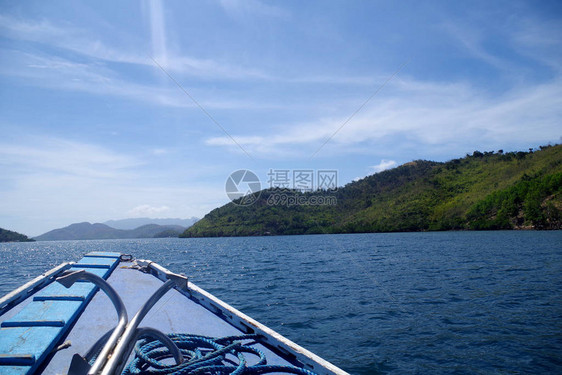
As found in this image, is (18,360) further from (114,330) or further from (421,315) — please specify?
(421,315)

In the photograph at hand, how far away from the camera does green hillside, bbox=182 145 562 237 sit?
7650cm

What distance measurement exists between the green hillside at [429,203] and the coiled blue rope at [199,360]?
81.4 m

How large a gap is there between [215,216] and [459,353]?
500ft

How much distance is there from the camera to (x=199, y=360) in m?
3.18

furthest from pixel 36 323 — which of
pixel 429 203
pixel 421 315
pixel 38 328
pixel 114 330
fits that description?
pixel 429 203

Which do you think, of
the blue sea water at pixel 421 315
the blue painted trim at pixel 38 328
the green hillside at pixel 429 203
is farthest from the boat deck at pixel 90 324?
the green hillside at pixel 429 203

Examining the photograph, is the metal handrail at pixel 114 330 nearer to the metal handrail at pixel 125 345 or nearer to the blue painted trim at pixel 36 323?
the metal handrail at pixel 125 345

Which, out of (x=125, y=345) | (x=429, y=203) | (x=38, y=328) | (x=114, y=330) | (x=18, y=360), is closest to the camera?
(x=125, y=345)

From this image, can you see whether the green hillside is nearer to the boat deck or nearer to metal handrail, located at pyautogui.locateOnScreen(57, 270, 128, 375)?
the boat deck

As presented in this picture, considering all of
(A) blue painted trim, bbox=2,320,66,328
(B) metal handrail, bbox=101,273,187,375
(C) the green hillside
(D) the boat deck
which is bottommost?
(D) the boat deck

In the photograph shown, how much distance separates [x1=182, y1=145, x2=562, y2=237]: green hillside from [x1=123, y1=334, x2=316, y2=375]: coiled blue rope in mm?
81360

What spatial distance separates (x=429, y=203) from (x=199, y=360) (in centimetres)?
11865

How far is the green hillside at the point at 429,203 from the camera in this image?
7650 cm

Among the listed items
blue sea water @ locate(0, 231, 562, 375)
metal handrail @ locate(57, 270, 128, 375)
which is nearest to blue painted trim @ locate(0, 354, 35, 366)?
metal handrail @ locate(57, 270, 128, 375)
